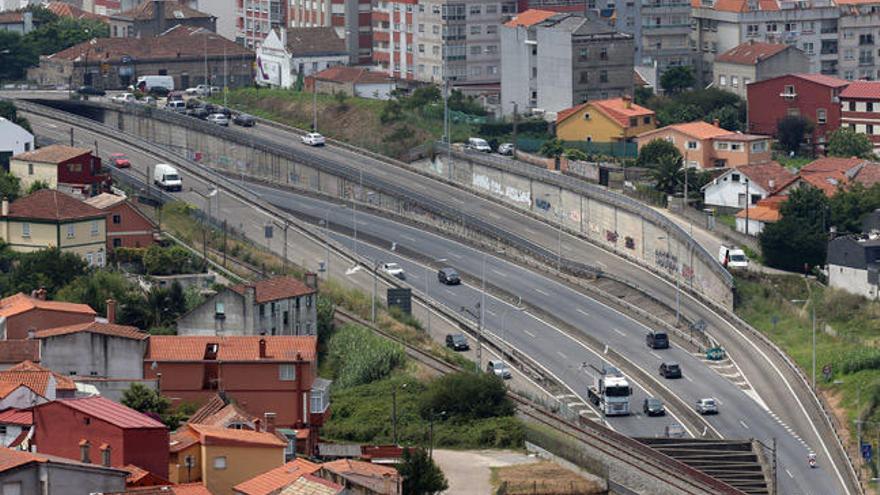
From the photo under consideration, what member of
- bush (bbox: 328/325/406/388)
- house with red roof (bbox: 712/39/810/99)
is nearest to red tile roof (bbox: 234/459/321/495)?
bush (bbox: 328/325/406/388)

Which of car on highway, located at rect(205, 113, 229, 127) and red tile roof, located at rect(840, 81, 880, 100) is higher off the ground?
red tile roof, located at rect(840, 81, 880, 100)

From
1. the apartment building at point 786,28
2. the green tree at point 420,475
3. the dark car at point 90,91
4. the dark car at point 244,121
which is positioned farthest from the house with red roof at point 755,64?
the green tree at point 420,475

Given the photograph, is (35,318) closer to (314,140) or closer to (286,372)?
(286,372)

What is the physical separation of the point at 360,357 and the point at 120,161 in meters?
43.7

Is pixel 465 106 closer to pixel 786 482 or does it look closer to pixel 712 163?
pixel 712 163

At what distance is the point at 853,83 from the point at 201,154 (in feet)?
129

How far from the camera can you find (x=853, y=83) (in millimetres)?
161000

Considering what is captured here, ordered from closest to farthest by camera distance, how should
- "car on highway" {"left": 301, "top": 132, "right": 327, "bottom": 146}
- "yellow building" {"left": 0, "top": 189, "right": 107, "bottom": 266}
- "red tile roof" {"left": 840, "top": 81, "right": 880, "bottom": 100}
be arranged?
1. "yellow building" {"left": 0, "top": 189, "right": 107, "bottom": 266}
2. "red tile roof" {"left": 840, "top": 81, "right": 880, "bottom": 100}
3. "car on highway" {"left": 301, "top": 132, "right": 327, "bottom": 146}

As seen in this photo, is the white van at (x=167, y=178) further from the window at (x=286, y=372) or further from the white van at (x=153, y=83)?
the window at (x=286, y=372)

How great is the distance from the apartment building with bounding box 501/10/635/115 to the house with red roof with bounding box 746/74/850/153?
8322mm

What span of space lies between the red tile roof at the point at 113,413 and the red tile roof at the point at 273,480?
3.34 m

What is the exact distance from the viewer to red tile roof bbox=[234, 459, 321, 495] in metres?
76.4

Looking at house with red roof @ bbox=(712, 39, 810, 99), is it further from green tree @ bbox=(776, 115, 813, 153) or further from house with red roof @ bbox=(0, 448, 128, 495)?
house with red roof @ bbox=(0, 448, 128, 495)

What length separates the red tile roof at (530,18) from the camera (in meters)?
168
